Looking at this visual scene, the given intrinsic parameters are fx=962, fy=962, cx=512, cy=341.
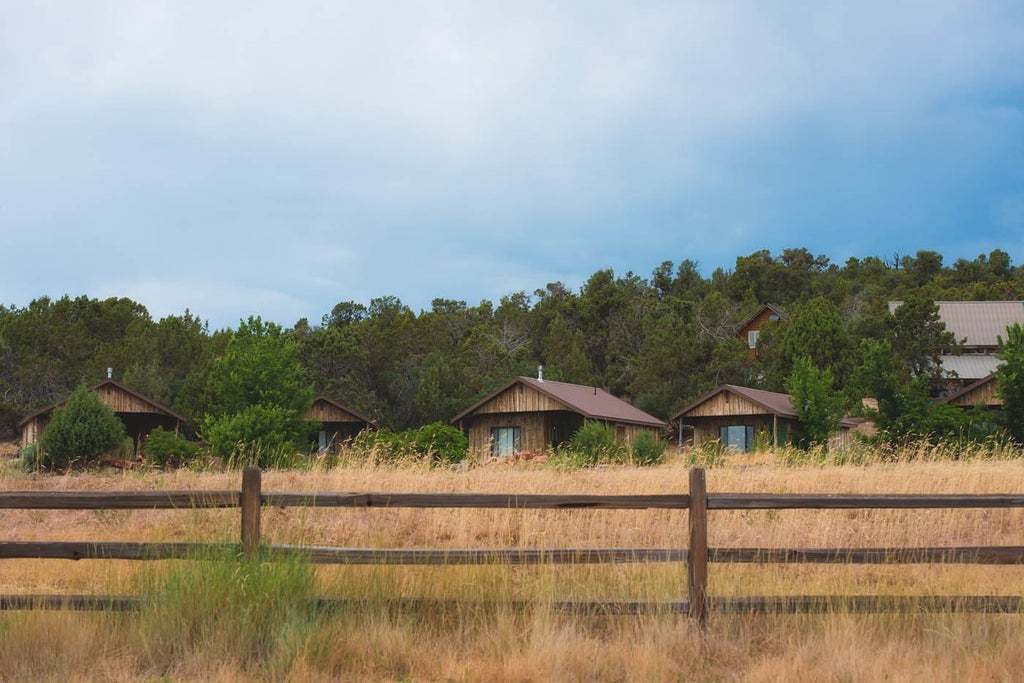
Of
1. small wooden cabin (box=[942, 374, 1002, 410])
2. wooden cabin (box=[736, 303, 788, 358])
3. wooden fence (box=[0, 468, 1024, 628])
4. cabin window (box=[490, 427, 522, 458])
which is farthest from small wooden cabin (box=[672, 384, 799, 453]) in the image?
wooden fence (box=[0, 468, 1024, 628])

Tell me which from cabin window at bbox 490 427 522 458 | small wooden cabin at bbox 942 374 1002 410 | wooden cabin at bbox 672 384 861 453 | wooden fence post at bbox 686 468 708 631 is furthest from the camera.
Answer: cabin window at bbox 490 427 522 458

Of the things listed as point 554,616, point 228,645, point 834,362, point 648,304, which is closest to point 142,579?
point 228,645

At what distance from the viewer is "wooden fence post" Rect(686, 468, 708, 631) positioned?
716 cm

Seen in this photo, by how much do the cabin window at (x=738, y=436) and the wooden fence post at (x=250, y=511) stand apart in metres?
34.5

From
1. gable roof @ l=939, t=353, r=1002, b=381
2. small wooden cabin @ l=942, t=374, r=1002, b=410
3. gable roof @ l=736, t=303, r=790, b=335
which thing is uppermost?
gable roof @ l=736, t=303, r=790, b=335

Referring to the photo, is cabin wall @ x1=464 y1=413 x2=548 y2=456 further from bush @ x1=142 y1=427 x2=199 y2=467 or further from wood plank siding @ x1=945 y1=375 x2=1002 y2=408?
wood plank siding @ x1=945 y1=375 x2=1002 y2=408

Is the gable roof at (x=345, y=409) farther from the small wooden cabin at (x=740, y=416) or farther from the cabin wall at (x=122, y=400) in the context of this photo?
the small wooden cabin at (x=740, y=416)

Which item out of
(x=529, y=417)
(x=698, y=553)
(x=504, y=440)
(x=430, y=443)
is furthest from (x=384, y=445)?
(x=698, y=553)

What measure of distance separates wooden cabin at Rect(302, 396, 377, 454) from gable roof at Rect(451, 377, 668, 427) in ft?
20.7

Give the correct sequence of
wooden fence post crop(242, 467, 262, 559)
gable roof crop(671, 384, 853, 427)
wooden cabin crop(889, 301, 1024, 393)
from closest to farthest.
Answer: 1. wooden fence post crop(242, 467, 262, 559)
2. gable roof crop(671, 384, 853, 427)
3. wooden cabin crop(889, 301, 1024, 393)

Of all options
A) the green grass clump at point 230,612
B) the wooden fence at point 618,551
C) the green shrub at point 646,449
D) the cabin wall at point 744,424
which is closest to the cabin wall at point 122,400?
the green shrub at point 646,449

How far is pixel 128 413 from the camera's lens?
142ft

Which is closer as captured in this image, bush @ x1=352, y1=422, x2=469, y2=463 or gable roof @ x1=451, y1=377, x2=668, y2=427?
bush @ x1=352, y1=422, x2=469, y2=463

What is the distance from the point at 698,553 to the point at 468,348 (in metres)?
49.0
